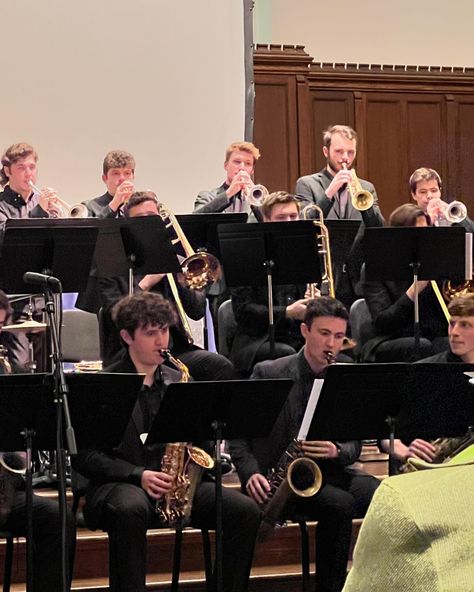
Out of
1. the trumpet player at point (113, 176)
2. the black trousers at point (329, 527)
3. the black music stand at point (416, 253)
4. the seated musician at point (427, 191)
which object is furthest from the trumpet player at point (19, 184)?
the black trousers at point (329, 527)

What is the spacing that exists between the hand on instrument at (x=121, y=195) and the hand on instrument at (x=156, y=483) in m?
2.41

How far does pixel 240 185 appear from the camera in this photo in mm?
6484

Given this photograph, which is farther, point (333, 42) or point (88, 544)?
point (333, 42)

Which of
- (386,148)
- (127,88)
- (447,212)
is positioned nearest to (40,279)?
(447,212)

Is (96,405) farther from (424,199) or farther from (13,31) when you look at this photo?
(13,31)

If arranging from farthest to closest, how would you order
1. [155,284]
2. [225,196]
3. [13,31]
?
[13,31]
[225,196]
[155,284]

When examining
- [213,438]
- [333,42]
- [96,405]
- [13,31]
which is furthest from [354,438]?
[333,42]

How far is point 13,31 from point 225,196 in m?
2.43

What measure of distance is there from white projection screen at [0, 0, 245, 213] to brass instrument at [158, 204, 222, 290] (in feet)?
6.82

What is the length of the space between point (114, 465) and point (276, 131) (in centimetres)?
584

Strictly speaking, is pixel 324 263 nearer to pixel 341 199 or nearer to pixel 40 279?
pixel 341 199

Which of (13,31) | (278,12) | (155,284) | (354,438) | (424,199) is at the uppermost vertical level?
(278,12)

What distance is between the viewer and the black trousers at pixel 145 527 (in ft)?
14.0

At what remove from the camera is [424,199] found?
22.3ft
